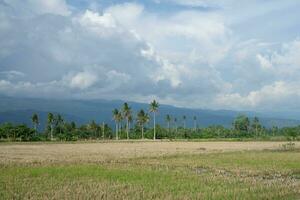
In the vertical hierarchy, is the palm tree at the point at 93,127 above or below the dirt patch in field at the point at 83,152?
above

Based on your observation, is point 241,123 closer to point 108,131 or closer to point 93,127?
point 108,131

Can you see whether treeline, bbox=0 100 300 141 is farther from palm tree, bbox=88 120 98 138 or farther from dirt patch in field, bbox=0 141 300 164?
dirt patch in field, bbox=0 141 300 164

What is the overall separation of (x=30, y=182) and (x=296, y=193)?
13585 mm

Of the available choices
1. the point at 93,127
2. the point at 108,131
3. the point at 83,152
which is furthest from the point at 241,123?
the point at 83,152

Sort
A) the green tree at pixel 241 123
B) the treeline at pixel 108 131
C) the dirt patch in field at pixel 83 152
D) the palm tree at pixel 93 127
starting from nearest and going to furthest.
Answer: the dirt patch in field at pixel 83 152, the treeline at pixel 108 131, the palm tree at pixel 93 127, the green tree at pixel 241 123

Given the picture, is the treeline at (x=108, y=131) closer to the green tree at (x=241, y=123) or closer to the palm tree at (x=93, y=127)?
the palm tree at (x=93, y=127)

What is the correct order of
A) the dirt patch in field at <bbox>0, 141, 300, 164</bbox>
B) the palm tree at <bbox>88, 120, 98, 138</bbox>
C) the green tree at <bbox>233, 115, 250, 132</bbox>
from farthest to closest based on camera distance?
1. the green tree at <bbox>233, 115, 250, 132</bbox>
2. the palm tree at <bbox>88, 120, 98, 138</bbox>
3. the dirt patch in field at <bbox>0, 141, 300, 164</bbox>

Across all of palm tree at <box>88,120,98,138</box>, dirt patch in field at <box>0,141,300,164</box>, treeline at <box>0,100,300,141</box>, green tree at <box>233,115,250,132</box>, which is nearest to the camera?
dirt patch in field at <box>0,141,300,164</box>

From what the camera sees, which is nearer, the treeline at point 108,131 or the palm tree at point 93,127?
the treeline at point 108,131

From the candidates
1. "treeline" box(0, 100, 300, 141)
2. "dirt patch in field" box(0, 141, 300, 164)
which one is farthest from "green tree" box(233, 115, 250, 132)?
"dirt patch in field" box(0, 141, 300, 164)

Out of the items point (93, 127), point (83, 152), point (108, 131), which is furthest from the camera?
point (108, 131)

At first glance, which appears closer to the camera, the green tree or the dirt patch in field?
the dirt patch in field

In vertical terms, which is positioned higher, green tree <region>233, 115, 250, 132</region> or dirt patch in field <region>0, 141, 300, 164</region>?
green tree <region>233, 115, 250, 132</region>

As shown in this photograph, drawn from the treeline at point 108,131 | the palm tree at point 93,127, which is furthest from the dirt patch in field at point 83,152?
the palm tree at point 93,127
